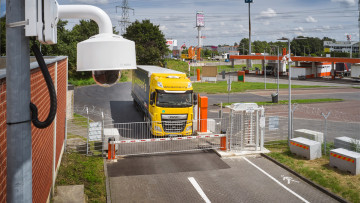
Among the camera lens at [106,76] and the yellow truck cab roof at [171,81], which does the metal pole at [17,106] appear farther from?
the yellow truck cab roof at [171,81]

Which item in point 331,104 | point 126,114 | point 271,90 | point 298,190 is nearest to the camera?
point 298,190

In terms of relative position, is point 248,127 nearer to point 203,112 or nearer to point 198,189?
point 203,112

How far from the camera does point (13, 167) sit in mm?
2303

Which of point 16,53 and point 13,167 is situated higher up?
point 16,53

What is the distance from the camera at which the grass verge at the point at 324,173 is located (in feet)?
36.0

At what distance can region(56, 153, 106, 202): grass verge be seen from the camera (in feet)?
35.0

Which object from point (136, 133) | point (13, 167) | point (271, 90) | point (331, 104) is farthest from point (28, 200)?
point (271, 90)

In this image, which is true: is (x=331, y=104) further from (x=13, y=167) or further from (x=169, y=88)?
(x=13, y=167)

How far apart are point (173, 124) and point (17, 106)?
15987 mm

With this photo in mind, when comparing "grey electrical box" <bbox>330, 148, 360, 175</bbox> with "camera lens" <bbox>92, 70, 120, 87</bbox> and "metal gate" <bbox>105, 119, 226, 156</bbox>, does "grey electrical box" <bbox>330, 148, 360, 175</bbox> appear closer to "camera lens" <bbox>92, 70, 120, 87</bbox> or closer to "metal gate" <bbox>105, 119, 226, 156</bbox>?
"metal gate" <bbox>105, 119, 226, 156</bbox>

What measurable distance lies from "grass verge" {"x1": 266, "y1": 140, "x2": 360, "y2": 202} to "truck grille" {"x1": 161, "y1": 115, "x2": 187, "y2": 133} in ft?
15.6

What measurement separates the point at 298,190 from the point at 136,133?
1053cm

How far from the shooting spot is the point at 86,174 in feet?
39.3

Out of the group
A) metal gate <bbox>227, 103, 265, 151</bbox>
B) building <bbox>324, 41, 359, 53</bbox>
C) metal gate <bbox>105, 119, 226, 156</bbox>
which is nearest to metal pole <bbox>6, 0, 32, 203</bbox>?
metal gate <bbox>105, 119, 226, 156</bbox>
